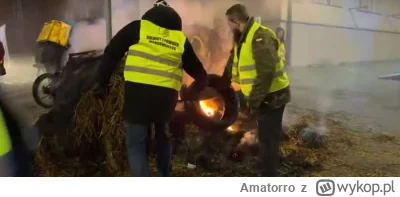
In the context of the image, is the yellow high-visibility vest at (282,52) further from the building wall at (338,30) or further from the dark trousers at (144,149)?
the dark trousers at (144,149)

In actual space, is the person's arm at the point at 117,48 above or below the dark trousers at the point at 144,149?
above

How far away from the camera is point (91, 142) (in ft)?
7.01

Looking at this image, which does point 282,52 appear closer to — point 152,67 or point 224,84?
point 224,84

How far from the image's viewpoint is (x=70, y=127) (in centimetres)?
216

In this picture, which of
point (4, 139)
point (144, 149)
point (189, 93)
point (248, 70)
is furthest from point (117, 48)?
point (4, 139)

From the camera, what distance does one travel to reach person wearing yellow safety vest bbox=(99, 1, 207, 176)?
2.01 meters

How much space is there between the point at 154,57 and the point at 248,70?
43 centimetres

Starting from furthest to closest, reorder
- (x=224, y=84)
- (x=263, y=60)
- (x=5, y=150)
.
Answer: (x=5, y=150)
(x=224, y=84)
(x=263, y=60)

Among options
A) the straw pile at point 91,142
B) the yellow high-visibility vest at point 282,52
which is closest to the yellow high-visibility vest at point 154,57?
the straw pile at point 91,142

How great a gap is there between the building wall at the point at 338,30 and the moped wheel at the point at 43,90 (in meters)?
1.15

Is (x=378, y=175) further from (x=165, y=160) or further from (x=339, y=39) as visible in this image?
(x=165, y=160)

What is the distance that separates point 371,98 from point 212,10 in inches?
33.4

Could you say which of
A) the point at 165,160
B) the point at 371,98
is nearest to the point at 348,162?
the point at 371,98

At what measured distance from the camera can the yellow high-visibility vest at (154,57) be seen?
2008mm
